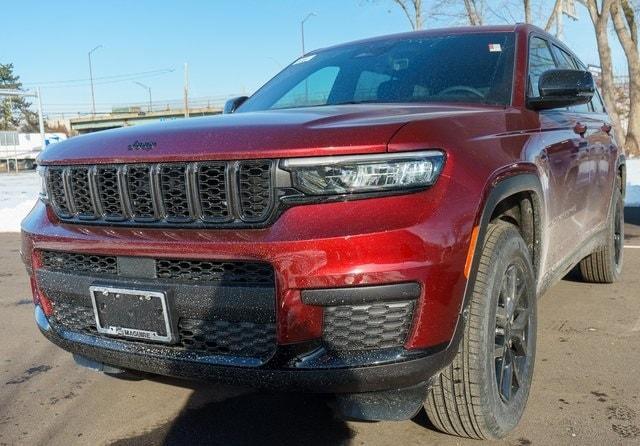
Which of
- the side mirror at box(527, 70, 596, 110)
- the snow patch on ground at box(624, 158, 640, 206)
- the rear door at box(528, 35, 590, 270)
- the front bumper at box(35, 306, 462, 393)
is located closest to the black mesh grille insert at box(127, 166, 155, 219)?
the front bumper at box(35, 306, 462, 393)

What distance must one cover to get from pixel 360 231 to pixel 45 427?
1875mm

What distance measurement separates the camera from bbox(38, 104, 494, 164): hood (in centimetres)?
219

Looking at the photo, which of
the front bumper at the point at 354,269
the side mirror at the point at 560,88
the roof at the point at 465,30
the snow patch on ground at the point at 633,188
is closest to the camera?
the front bumper at the point at 354,269

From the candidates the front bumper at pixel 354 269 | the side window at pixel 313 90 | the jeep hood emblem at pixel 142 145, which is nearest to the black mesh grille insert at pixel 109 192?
the jeep hood emblem at pixel 142 145

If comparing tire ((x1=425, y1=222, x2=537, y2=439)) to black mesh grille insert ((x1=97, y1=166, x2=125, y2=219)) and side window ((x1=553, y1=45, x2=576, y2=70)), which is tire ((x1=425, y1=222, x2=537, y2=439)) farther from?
side window ((x1=553, y1=45, x2=576, y2=70))

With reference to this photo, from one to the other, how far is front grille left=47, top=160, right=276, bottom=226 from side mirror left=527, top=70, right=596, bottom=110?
5.39 ft

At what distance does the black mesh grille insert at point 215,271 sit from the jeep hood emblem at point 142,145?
43 centimetres

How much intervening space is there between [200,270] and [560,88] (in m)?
1.95

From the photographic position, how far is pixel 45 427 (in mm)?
2977

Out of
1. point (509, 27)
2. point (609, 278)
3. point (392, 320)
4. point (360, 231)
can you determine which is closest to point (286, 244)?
point (360, 231)

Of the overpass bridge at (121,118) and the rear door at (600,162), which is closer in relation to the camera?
the rear door at (600,162)

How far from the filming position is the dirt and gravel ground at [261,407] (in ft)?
9.06

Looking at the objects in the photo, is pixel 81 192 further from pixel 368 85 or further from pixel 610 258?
pixel 610 258

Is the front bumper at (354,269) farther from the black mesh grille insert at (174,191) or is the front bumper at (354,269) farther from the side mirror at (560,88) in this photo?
the side mirror at (560,88)
